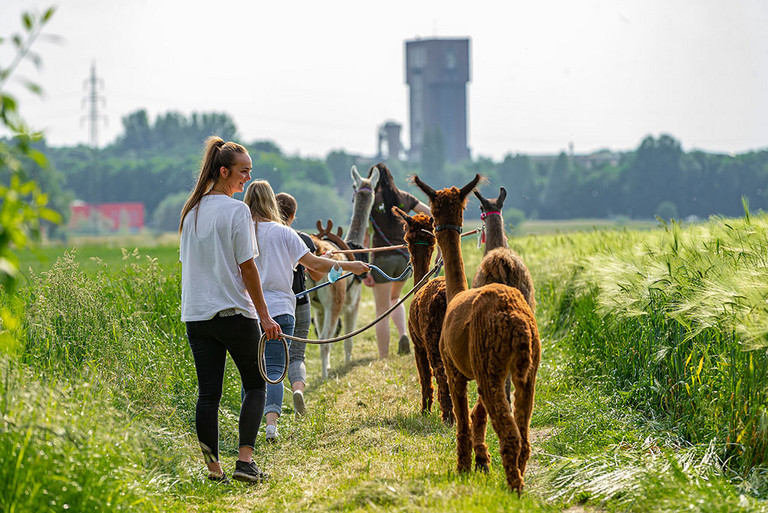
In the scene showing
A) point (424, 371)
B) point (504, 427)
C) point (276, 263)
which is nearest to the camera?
point (504, 427)

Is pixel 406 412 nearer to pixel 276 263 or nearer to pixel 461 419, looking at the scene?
pixel 276 263

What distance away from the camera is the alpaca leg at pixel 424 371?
694 centimetres

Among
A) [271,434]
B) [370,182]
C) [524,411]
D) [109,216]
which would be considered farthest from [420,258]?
[109,216]

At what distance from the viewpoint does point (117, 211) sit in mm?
112188

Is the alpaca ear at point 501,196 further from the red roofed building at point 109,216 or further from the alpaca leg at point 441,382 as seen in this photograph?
the red roofed building at point 109,216

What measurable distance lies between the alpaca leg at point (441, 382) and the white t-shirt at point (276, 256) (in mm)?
1305

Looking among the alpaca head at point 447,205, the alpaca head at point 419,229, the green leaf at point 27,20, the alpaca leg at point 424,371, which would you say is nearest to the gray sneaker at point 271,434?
the alpaca leg at point 424,371

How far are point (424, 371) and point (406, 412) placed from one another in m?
0.45

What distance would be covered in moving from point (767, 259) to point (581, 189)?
324ft

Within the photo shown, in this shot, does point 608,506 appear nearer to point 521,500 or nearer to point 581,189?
point 521,500

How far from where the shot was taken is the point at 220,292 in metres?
5.08

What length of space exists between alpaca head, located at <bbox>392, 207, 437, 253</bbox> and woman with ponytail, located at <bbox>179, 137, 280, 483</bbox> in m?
1.71

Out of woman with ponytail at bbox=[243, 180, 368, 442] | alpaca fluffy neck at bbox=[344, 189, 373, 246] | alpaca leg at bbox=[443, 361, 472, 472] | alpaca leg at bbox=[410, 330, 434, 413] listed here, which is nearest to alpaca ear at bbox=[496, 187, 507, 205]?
alpaca leg at bbox=[410, 330, 434, 413]

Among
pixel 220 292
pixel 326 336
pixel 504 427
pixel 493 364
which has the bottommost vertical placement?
pixel 326 336
